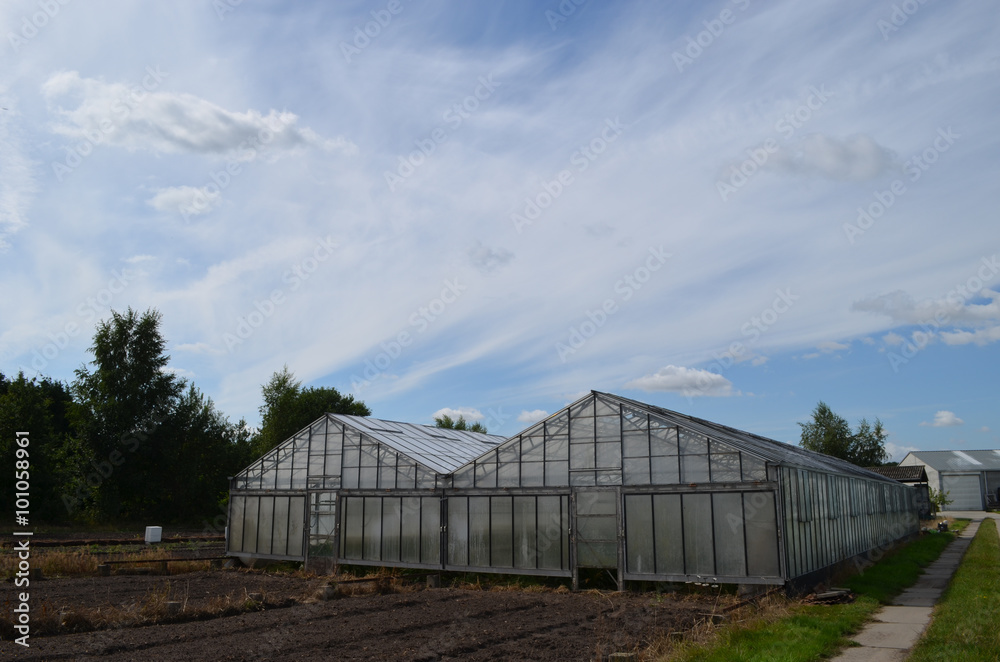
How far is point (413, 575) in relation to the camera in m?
25.2

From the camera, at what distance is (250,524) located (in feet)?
98.7

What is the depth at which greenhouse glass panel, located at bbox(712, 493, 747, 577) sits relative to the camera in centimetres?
1962

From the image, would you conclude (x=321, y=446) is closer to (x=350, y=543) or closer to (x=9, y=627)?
(x=350, y=543)

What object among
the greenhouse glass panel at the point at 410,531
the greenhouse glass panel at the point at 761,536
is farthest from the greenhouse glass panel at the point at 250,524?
the greenhouse glass panel at the point at 761,536

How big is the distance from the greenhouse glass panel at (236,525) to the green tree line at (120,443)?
80.1 feet

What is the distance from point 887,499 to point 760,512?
22.4m

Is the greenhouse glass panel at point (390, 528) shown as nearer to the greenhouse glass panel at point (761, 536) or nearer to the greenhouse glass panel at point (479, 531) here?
the greenhouse glass panel at point (479, 531)

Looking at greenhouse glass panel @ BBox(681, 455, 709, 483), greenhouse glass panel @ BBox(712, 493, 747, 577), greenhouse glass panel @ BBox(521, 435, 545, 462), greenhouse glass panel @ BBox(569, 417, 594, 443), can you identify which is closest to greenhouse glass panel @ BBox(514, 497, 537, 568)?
greenhouse glass panel @ BBox(521, 435, 545, 462)

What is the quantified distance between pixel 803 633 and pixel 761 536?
5758 mm

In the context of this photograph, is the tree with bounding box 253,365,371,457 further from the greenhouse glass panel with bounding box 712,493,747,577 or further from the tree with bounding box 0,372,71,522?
the greenhouse glass panel with bounding box 712,493,747,577

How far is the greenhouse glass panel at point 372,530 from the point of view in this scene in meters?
26.4

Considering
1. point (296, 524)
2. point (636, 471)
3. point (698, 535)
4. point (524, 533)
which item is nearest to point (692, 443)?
point (636, 471)

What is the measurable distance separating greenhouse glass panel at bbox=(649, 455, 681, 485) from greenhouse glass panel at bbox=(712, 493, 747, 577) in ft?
4.58

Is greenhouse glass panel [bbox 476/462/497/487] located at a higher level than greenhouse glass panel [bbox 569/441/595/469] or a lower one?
lower
